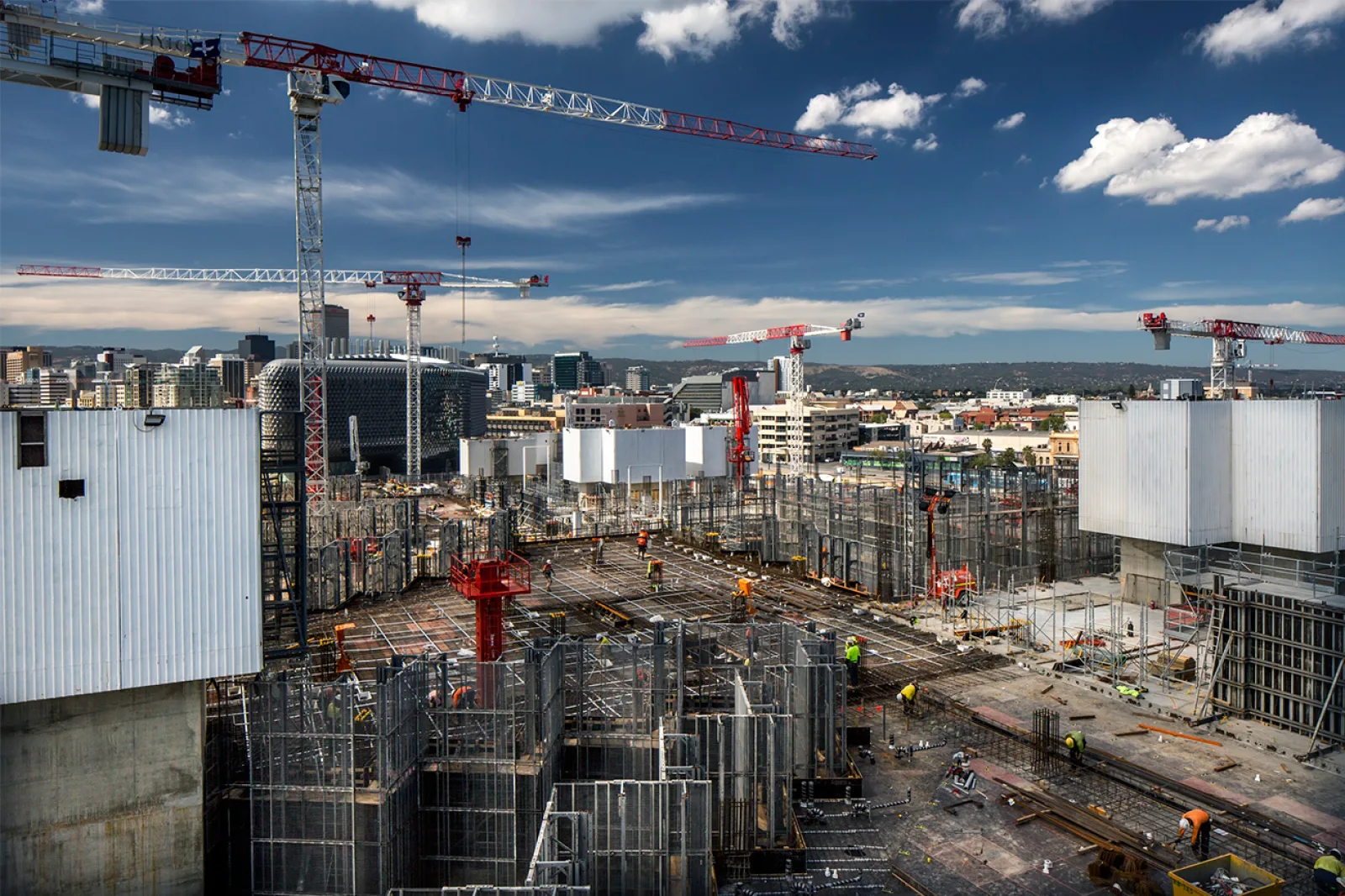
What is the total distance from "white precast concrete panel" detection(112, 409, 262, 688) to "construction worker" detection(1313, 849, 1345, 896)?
12.8 m

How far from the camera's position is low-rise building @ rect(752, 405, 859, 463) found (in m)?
102

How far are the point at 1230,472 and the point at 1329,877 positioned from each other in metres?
16.1

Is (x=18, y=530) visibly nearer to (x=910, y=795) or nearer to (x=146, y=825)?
(x=146, y=825)

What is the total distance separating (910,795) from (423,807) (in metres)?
7.30

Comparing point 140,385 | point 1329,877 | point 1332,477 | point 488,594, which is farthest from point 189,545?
point 1332,477

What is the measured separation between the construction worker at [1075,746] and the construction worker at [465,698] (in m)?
9.63

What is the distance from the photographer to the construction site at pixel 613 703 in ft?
30.8

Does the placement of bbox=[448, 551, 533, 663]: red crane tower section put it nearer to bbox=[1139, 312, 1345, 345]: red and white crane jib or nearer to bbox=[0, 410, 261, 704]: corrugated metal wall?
bbox=[0, 410, 261, 704]: corrugated metal wall

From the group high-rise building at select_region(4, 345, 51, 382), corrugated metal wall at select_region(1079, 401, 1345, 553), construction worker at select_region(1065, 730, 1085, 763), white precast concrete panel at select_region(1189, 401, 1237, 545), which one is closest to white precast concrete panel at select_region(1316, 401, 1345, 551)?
corrugated metal wall at select_region(1079, 401, 1345, 553)

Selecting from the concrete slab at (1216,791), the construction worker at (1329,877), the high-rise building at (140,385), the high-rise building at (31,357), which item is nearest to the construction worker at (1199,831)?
the construction worker at (1329,877)

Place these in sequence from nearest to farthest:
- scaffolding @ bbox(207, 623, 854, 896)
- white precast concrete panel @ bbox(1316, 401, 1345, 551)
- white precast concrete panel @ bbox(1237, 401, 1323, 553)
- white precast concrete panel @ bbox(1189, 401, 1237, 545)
Result: scaffolding @ bbox(207, 623, 854, 896), white precast concrete panel @ bbox(1316, 401, 1345, 551), white precast concrete panel @ bbox(1237, 401, 1323, 553), white precast concrete panel @ bbox(1189, 401, 1237, 545)

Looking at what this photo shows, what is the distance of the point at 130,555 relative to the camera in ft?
31.2

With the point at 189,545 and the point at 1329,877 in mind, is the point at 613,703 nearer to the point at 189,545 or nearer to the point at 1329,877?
the point at 189,545

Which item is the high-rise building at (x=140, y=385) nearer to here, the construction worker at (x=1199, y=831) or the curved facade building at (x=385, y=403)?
the construction worker at (x=1199, y=831)
